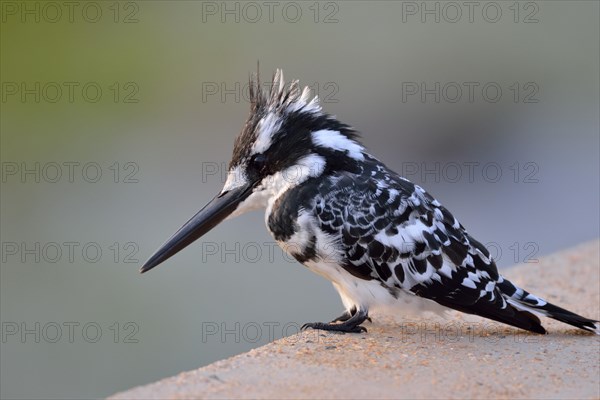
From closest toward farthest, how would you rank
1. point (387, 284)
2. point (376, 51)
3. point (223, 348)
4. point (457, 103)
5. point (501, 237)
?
1. point (387, 284)
2. point (223, 348)
3. point (501, 237)
4. point (457, 103)
5. point (376, 51)

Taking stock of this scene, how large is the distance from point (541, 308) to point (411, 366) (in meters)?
1.18

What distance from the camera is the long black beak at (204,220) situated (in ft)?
16.9

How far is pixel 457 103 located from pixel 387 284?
33.8 ft

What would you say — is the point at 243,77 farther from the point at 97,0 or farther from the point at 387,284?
the point at 387,284

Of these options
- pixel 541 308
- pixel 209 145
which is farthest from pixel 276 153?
pixel 209 145

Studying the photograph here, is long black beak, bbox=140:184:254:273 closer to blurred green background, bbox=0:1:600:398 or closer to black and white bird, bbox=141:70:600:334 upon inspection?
black and white bird, bbox=141:70:600:334

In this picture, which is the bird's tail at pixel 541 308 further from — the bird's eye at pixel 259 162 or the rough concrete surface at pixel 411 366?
the bird's eye at pixel 259 162

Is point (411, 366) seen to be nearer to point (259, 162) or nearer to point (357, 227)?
point (357, 227)

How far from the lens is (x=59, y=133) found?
14.9 m

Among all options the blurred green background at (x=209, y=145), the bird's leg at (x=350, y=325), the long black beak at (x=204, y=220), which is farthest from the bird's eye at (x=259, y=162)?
the blurred green background at (x=209, y=145)

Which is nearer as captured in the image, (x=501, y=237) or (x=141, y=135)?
(x=501, y=237)

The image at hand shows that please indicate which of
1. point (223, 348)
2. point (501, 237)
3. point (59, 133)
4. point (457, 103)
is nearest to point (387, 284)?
point (223, 348)

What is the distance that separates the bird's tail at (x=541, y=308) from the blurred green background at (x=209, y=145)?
16.9 feet

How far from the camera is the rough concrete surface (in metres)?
3.61
